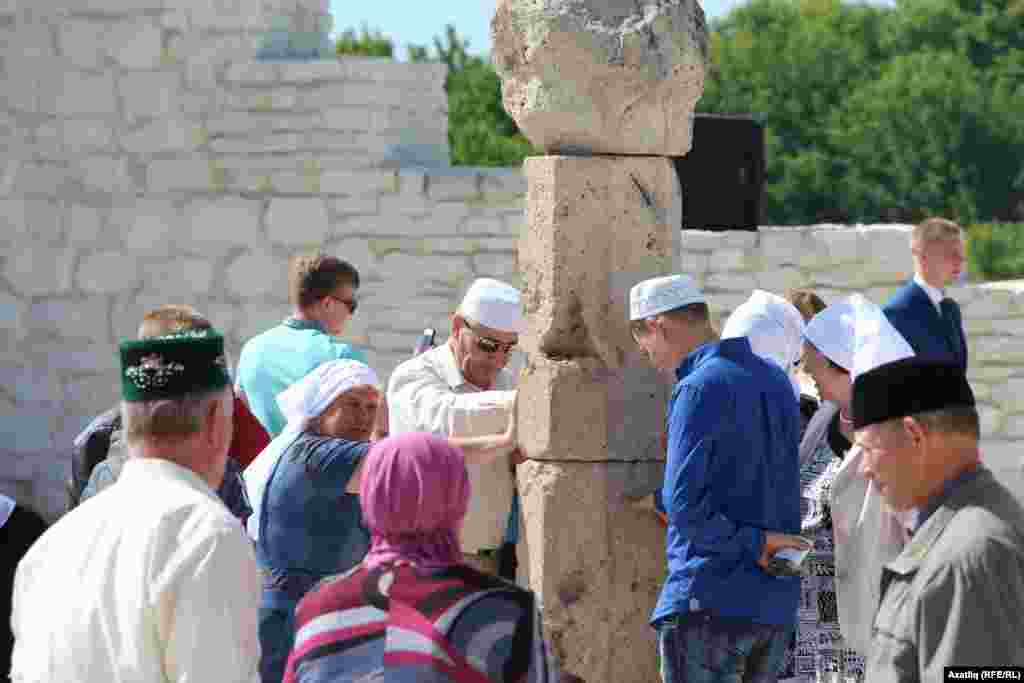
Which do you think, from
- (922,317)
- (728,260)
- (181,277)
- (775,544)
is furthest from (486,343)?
(181,277)

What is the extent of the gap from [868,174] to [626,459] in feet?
97.2

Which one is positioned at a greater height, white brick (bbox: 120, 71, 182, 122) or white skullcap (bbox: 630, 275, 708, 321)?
white brick (bbox: 120, 71, 182, 122)

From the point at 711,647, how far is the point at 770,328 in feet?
4.32

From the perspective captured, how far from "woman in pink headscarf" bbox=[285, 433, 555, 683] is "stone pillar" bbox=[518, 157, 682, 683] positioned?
7.43 feet

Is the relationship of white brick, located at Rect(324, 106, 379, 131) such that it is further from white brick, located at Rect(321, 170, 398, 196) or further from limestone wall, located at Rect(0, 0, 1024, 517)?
white brick, located at Rect(321, 170, 398, 196)

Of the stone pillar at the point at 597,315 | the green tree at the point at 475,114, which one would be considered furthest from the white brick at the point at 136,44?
the green tree at the point at 475,114

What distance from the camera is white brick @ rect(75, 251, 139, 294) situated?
11.1 meters

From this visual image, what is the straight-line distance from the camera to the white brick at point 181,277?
36.0ft

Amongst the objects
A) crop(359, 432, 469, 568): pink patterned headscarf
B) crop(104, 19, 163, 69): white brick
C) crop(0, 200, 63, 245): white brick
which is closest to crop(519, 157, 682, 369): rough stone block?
crop(359, 432, 469, 568): pink patterned headscarf

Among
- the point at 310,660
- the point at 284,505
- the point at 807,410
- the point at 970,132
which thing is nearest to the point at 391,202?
the point at 807,410

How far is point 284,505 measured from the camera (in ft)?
19.1

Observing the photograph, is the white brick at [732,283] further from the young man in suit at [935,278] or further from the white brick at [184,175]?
the white brick at [184,175]

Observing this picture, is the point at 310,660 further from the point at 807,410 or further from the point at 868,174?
the point at 868,174

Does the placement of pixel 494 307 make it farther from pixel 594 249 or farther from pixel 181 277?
pixel 181 277
